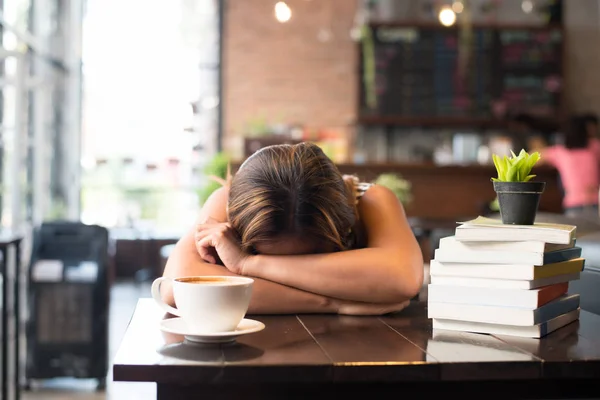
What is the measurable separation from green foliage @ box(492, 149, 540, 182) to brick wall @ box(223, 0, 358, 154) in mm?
6886

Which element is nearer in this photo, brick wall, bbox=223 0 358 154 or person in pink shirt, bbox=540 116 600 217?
person in pink shirt, bbox=540 116 600 217

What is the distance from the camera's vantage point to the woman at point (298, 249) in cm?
140

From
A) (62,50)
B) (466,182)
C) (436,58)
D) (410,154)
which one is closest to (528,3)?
(436,58)

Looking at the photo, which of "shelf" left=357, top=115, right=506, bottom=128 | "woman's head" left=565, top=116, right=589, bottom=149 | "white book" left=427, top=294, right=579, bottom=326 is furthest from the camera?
"shelf" left=357, top=115, right=506, bottom=128

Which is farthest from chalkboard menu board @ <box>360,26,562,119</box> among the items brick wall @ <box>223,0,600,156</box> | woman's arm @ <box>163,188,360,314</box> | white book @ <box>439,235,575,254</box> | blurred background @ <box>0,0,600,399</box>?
white book @ <box>439,235,575,254</box>

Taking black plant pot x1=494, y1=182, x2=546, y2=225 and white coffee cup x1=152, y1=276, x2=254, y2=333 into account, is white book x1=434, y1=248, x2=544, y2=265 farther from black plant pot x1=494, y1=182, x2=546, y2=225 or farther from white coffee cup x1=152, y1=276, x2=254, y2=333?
white coffee cup x1=152, y1=276, x2=254, y2=333

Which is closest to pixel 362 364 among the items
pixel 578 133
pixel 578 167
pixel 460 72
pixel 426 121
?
pixel 578 167

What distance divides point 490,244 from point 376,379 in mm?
366

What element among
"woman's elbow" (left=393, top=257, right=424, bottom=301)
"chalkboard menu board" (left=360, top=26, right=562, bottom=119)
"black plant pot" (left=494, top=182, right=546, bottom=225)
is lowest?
"woman's elbow" (left=393, top=257, right=424, bottom=301)

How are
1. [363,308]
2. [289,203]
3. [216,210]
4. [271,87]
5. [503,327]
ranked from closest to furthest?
[503,327] → [289,203] → [363,308] → [216,210] → [271,87]

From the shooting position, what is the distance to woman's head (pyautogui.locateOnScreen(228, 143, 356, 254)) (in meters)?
1.39

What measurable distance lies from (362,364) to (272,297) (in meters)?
0.45

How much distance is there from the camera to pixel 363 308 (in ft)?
4.90

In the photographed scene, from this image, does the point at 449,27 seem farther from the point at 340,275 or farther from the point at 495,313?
the point at 495,313
